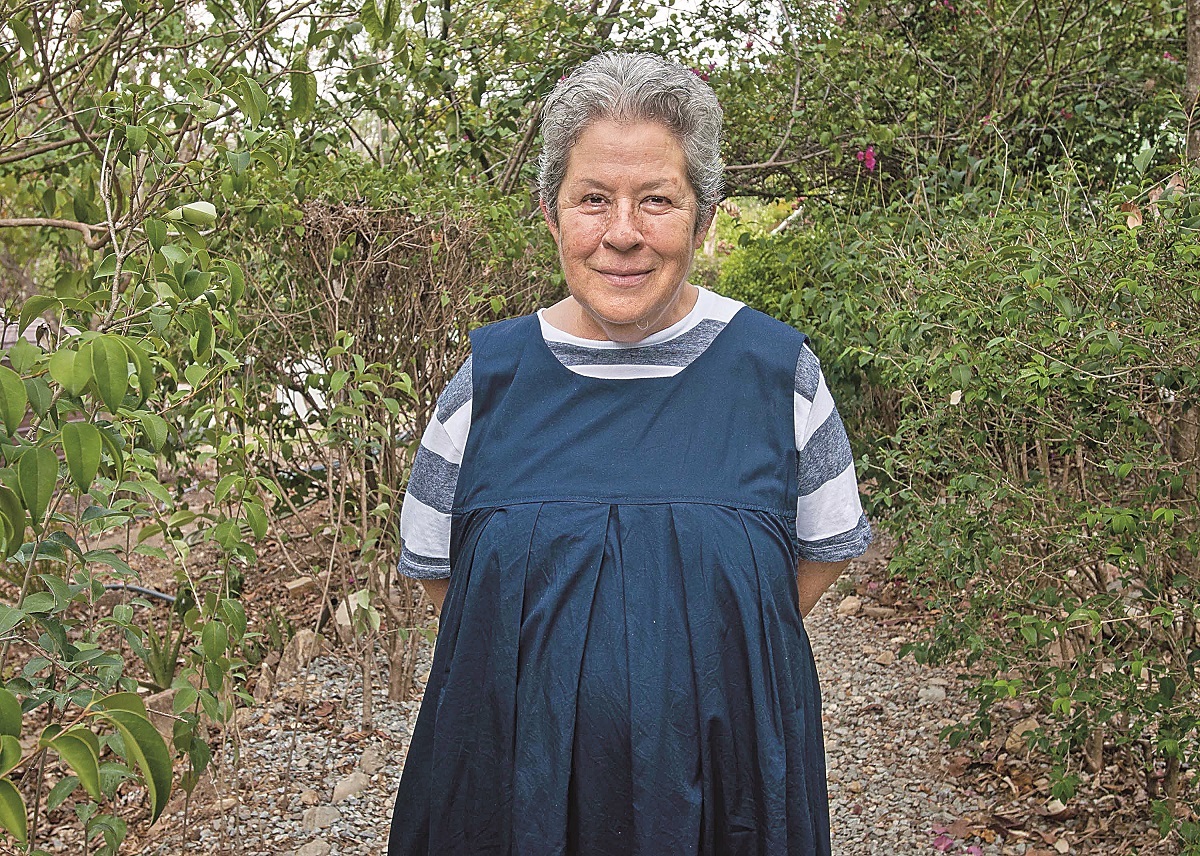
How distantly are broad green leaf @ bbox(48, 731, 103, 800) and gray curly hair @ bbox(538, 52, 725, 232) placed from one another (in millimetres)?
1168

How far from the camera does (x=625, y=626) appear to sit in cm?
187

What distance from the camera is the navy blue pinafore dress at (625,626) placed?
1833 millimetres

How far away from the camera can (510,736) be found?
74.7 inches

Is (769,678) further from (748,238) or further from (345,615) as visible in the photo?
(748,238)

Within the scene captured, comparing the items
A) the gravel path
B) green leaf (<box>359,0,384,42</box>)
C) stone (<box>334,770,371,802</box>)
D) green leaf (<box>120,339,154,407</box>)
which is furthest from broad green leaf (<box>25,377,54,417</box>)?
stone (<box>334,770,371,802</box>)

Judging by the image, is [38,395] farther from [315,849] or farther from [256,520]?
[315,849]

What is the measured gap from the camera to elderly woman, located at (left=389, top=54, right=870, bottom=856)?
1.84 m

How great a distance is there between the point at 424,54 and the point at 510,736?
11.8 ft

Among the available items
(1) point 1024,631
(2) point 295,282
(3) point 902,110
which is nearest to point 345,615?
(2) point 295,282

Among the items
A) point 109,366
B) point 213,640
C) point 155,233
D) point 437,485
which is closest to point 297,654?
point 213,640

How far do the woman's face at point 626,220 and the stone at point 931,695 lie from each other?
3.31 metres

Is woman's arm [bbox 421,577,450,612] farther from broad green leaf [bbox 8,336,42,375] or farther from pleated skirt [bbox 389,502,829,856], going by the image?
broad green leaf [bbox 8,336,42,375]

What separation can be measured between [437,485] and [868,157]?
13.0 ft

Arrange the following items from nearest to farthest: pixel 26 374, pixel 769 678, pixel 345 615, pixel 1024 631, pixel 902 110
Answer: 1. pixel 26 374
2. pixel 769 678
3. pixel 1024 631
4. pixel 345 615
5. pixel 902 110
